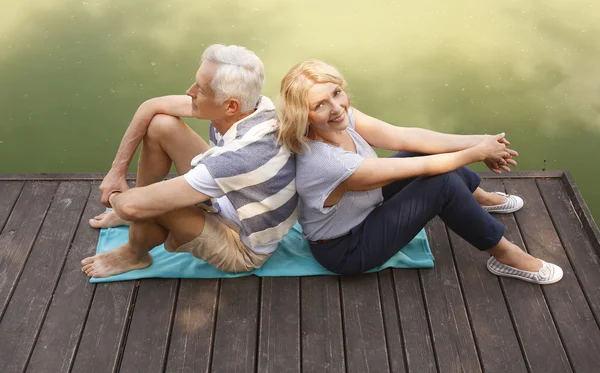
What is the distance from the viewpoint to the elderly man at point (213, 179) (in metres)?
2.31

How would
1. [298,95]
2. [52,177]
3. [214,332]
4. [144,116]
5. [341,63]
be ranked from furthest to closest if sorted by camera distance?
[341,63] → [52,177] → [144,116] → [214,332] → [298,95]

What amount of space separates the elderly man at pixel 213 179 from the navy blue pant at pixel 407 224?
0.22 metres

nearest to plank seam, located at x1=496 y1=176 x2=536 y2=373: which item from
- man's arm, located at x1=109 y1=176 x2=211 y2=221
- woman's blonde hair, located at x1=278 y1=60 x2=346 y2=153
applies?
woman's blonde hair, located at x1=278 y1=60 x2=346 y2=153

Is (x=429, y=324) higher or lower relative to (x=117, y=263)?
higher

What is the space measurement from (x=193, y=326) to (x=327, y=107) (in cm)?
87

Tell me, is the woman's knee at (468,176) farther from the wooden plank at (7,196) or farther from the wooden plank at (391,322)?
the wooden plank at (7,196)

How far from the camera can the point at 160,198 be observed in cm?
231

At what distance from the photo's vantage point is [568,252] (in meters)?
2.82

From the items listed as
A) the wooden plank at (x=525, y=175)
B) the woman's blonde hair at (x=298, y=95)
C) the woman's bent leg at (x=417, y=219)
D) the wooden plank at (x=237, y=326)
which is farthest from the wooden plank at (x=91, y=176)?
the woman's blonde hair at (x=298, y=95)

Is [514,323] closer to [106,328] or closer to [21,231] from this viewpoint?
[106,328]

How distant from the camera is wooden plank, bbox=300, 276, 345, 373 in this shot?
2.40 m

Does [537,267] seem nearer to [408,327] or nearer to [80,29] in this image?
[408,327]

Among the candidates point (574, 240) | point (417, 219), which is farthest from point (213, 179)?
point (574, 240)

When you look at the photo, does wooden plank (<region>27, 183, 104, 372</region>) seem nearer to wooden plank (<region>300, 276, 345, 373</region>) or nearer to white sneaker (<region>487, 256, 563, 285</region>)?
wooden plank (<region>300, 276, 345, 373</region>)
